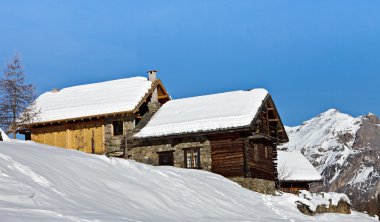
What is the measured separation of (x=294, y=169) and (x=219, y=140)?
19791 millimetres

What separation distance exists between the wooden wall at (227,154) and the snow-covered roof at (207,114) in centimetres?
96

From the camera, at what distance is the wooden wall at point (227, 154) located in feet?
106

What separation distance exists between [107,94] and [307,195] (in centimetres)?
1867

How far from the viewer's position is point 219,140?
32781 mm

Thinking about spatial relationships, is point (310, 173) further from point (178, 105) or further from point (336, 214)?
point (336, 214)

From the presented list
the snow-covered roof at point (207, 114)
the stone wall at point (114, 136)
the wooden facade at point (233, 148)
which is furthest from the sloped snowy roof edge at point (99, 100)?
the wooden facade at point (233, 148)

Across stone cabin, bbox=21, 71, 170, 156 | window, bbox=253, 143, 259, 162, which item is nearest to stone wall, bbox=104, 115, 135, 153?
stone cabin, bbox=21, 71, 170, 156

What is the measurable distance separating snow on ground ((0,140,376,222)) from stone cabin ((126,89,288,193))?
948cm

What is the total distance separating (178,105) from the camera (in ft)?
127

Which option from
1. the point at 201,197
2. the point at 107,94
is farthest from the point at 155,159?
the point at 201,197

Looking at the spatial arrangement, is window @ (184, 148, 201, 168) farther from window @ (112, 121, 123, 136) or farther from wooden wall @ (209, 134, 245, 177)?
window @ (112, 121, 123, 136)

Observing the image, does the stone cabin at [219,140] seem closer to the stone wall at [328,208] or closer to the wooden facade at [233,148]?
the wooden facade at [233,148]

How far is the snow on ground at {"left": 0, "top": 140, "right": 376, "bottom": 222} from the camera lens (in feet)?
36.8

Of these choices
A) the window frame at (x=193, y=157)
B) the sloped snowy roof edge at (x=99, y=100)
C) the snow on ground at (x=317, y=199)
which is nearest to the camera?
the snow on ground at (x=317, y=199)
